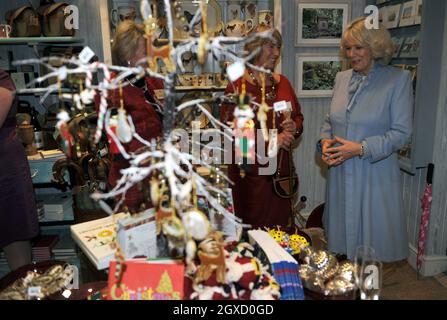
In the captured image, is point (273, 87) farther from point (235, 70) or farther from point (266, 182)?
point (235, 70)

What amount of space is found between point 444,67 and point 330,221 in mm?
1183

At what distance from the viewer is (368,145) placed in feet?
6.03

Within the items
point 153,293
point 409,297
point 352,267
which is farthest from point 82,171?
point 409,297

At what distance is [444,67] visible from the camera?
2344 mm

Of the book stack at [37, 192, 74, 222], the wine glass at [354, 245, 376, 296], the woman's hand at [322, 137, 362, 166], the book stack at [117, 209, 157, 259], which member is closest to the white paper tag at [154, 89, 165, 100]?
the book stack at [37, 192, 74, 222]

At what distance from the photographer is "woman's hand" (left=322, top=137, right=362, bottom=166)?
1867 mm

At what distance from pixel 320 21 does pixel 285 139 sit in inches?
55.0

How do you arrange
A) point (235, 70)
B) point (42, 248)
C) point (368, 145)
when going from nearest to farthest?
point (235, 70) → point (368, 145) → point (42, 248)

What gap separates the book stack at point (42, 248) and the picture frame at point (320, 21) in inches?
95.8

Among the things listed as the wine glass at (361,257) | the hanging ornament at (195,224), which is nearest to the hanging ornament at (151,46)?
the hanging ornament at (195,224)

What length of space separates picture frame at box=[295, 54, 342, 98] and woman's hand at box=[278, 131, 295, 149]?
3.57 feet

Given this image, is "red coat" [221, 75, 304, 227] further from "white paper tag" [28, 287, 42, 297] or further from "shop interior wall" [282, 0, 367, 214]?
"white paper tag" [28, 287, 42, 297]

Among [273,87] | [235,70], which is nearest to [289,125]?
[273,87]

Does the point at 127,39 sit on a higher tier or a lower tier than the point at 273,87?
higher
